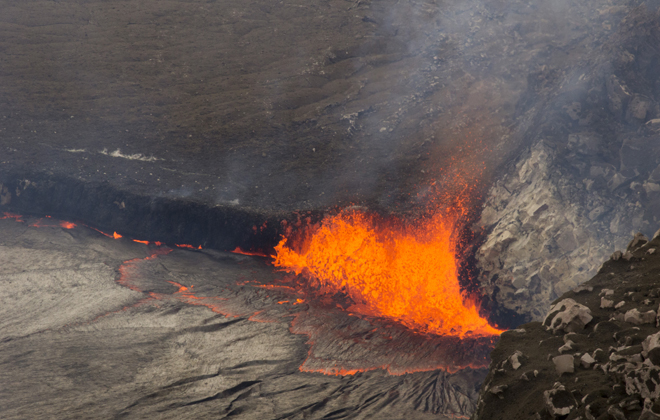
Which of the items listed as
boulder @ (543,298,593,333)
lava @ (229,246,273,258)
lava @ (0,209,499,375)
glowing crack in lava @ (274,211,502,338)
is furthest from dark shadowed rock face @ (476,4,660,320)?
lava @ (229,246,273,258)

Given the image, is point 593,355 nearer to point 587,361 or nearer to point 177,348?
point 587,361

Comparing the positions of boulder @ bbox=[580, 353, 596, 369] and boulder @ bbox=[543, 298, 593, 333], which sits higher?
boulder @ bbox=[543, 298, 593, 333]

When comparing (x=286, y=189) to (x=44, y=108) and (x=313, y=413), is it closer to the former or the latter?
(x=313, y=413)

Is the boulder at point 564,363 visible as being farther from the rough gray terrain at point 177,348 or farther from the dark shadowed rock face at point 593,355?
the rough gray terrain at point 177,348

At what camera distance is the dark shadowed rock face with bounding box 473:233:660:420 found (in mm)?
3391

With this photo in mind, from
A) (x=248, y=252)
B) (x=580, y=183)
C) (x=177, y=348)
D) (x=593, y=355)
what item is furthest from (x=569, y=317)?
(x=248, y=252)

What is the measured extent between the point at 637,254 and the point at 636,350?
1650 millimetres

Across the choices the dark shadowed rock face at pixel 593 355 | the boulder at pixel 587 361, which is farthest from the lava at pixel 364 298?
the boulder at pixel 587 361

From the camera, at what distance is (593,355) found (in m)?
3.99

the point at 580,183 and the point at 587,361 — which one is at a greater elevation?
the point at 580,183

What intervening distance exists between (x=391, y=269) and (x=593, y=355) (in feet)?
21.1

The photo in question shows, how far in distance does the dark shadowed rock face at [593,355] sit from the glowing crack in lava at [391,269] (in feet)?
15.4

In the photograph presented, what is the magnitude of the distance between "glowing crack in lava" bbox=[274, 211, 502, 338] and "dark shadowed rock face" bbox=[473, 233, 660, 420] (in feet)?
15.4

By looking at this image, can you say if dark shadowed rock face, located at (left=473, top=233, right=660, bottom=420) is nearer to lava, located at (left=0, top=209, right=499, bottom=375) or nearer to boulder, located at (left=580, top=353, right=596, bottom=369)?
boulder, located at (left=580, top=353, right=596, bottom=369)
